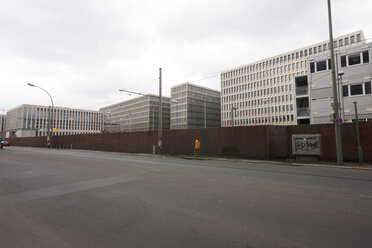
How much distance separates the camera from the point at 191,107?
340 ft

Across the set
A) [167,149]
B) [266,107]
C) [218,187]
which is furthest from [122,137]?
[266,107]

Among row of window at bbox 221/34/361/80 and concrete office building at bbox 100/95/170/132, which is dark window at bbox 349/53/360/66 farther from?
concrete office building at bbox 100/95/170/132

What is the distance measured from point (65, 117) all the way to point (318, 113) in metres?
141

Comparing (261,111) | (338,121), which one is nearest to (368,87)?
(338,121)

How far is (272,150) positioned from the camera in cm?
1570

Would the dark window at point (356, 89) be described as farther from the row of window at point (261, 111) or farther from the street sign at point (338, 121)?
the row of window at point (261, 111)

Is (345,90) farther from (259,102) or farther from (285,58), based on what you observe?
(259,102)

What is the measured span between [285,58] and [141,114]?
3073 inches

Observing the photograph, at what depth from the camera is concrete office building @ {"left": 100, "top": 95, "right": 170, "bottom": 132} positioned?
119062mm

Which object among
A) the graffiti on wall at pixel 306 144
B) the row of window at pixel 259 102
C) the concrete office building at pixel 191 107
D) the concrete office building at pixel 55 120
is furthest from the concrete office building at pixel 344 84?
the concrete office building at pixel 55 120

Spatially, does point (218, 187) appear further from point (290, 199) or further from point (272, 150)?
point (272, 150)

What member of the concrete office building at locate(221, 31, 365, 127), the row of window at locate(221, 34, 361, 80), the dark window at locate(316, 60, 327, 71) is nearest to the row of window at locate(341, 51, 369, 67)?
the dark window at locate(316, 60, 327, 71)

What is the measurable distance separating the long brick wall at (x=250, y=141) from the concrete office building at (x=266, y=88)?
56402 millimetres

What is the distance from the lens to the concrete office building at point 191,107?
10275 centimetres
